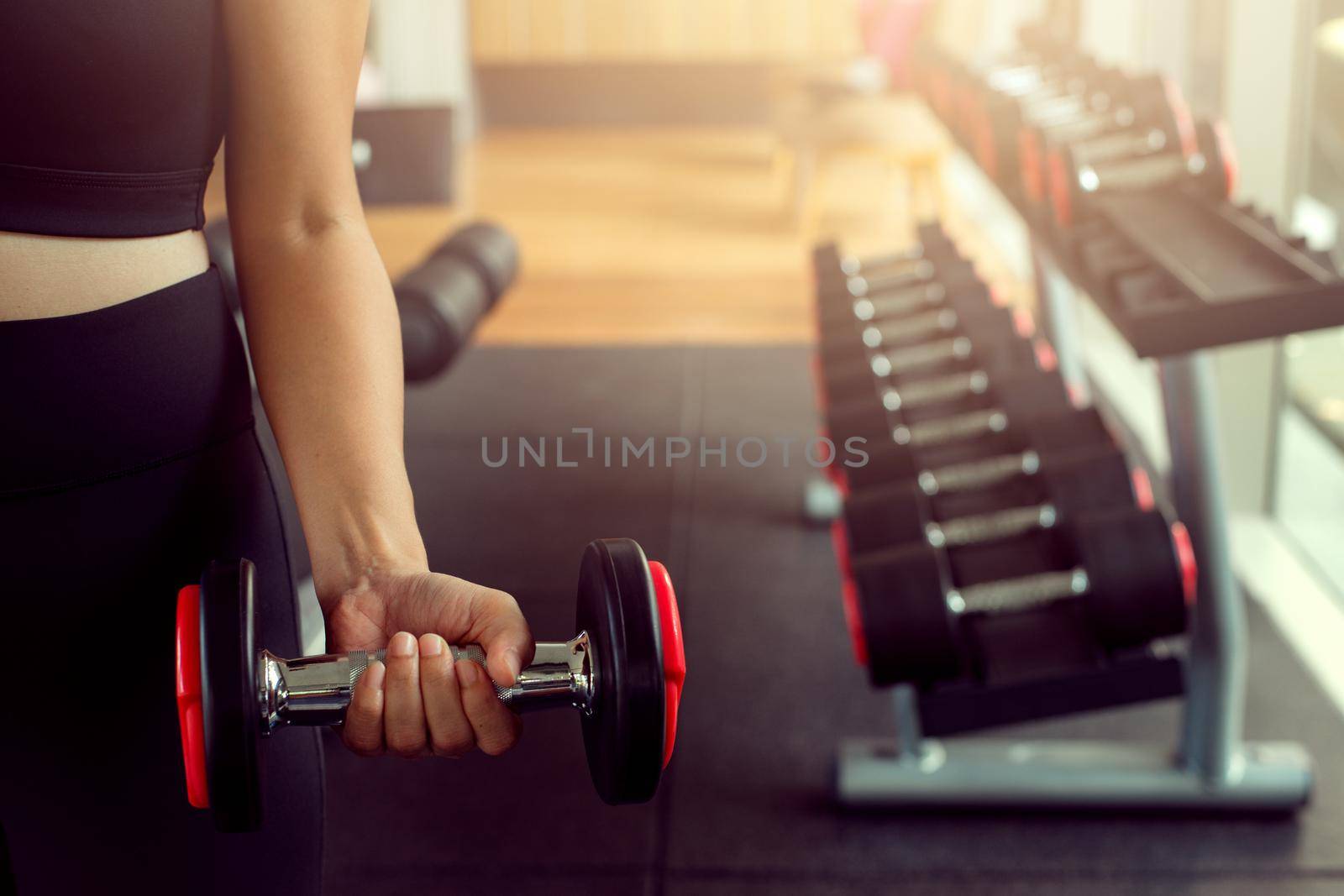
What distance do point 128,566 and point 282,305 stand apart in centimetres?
17

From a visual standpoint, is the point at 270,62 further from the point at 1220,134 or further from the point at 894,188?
the point at 894,188

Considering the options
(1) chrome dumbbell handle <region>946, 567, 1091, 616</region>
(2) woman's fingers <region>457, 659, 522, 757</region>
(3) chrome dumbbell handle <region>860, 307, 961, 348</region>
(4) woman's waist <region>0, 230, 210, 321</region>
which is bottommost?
(1) chrome dumbbell handle <region>946, 567, 1091, 616</region>

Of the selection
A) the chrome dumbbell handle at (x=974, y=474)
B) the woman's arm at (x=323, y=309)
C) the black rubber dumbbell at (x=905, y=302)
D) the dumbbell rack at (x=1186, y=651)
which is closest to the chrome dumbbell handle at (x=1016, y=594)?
the dumbbell rack at (x=1186, y=651)

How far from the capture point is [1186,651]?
165cm

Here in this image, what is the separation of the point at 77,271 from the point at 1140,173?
1307 millimetres

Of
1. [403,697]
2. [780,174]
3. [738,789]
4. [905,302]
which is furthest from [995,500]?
[780,174]

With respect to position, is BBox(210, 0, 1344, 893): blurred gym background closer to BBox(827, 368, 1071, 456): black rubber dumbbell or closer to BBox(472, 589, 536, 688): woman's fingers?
BBox(827, 368, 1071, 456): black rubber dumbbell

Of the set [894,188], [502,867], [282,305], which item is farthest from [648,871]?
[894,188]

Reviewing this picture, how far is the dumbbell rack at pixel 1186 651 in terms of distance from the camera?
116 cm

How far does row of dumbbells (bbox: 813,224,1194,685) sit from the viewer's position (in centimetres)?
143

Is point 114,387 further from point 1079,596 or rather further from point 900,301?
point 900,301

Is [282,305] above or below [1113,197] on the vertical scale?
above

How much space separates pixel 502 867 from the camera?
1623 mm

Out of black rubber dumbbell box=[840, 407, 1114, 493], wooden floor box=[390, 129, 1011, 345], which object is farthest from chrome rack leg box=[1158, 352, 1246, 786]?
wooden floor box=[390, 129, 1011, 345]
